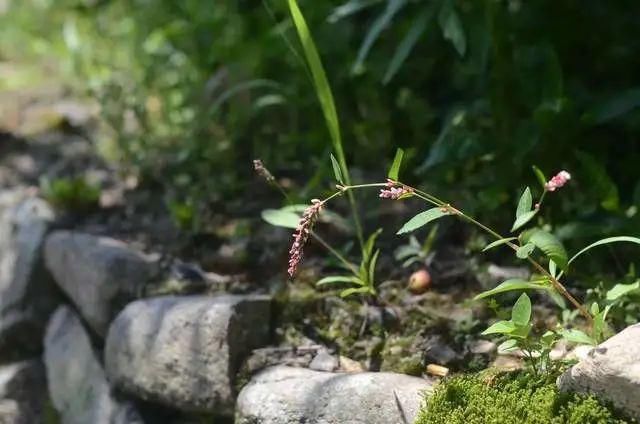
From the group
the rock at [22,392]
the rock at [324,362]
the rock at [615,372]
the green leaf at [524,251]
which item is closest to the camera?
the rock at [615,372]

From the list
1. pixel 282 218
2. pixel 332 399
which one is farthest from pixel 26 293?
pixel 332 399

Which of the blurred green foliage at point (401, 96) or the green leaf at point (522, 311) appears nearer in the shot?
the green leaf at point (522, 311)

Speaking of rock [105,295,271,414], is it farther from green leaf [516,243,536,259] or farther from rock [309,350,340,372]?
green leaf [516,243,536,259]

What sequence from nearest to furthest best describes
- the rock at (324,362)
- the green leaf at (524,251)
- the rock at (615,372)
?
the rock at (615,372) < the green leaf at (524,251) < the rock at (324,362)

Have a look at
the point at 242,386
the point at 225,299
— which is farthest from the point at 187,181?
the point at 242,386

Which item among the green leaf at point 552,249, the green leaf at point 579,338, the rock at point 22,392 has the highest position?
the green leaf at point 552,249

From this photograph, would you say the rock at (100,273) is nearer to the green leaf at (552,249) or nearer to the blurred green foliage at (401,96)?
the blurred green foliage at (401,96)

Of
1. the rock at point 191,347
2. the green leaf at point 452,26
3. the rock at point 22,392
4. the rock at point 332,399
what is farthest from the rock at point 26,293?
the green leaf at point 452,26
